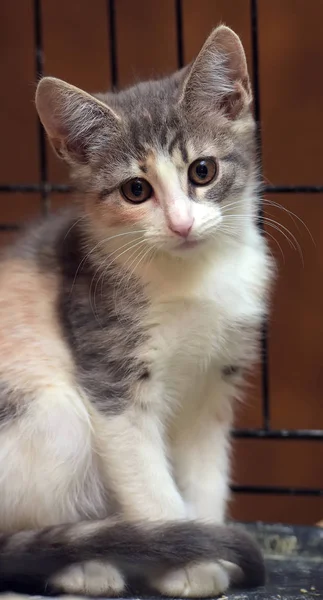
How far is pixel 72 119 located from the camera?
1518mm

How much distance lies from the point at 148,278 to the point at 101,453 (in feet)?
1.08

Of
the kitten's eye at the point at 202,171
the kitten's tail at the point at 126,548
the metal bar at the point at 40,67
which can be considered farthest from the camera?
the metal bar at the point at 40,67

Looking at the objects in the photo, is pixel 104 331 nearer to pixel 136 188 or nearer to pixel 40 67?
pixel 136 188

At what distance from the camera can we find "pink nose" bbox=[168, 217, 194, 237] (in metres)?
1.38

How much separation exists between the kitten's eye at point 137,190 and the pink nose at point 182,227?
0.34 feet

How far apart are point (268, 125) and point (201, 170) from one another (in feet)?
3.76

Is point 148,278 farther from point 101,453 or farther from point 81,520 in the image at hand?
point 81,520

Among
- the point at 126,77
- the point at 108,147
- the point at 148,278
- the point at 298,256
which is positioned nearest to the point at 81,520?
the point at 148,278

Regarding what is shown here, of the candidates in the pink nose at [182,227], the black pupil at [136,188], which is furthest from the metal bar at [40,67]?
the pink nose at [182,227]

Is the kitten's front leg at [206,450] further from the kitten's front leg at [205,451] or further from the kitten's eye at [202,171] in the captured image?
the kitten's eye at [202,171]

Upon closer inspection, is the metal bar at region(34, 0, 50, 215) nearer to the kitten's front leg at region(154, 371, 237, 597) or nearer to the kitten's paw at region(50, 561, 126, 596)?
the kitten's front leg at region(154, 371, 237, 597)

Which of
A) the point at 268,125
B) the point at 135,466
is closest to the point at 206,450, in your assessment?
the point at 135,466

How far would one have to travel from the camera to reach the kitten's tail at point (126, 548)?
1.36 meters

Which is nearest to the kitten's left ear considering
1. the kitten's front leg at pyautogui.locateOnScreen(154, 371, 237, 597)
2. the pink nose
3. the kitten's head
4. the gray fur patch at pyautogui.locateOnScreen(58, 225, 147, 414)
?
the kitten's head
